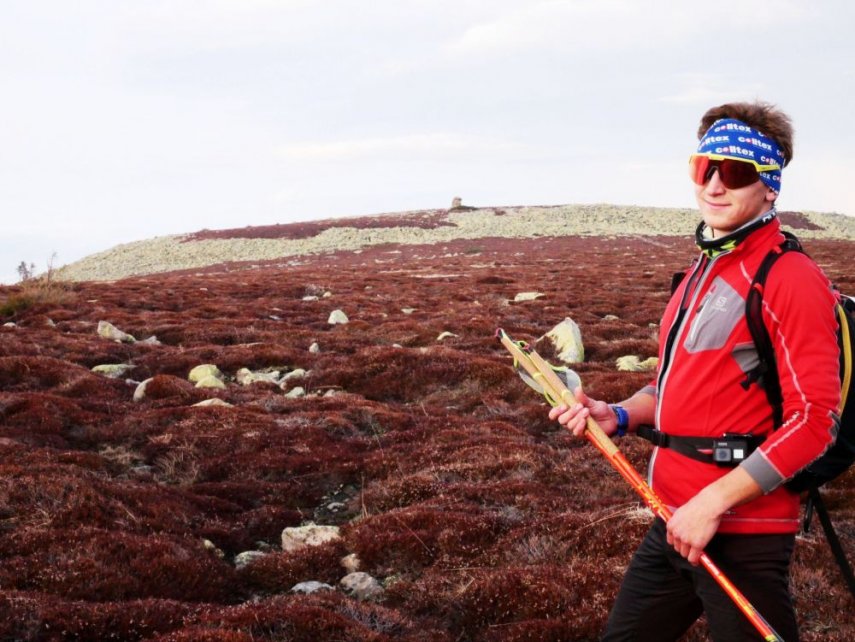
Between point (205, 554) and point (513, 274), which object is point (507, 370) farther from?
point (513, 274)

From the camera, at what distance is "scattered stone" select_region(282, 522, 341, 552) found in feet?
26.3

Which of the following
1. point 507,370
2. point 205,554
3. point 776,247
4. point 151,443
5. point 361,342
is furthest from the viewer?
point 361,342

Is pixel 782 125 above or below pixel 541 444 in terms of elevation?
above

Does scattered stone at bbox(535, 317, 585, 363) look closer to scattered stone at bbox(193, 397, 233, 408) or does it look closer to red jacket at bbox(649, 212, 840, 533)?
scattered stone at bbox(193, 397, 233, 408)

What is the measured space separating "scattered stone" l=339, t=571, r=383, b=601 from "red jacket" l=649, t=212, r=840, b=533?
13.2 ft

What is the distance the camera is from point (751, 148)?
3268 millimetres

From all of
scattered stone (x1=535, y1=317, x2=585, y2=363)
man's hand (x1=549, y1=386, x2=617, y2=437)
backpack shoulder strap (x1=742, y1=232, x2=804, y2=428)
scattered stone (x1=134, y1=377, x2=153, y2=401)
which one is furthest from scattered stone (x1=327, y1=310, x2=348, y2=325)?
backpack shoulder strap (x1=742, y1=232, x2=804, y2=428)

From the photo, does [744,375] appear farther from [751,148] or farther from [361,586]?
[361,586]

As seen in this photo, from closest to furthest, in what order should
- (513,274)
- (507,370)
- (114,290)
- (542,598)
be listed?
(542,598)
(507,370)
(114,290)
(513,274)

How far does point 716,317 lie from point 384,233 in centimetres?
8677

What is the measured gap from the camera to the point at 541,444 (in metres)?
11.2

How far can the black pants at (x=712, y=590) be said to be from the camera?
3.17m

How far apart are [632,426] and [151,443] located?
28.9ft

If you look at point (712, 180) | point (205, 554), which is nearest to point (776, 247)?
point (712, 180)
